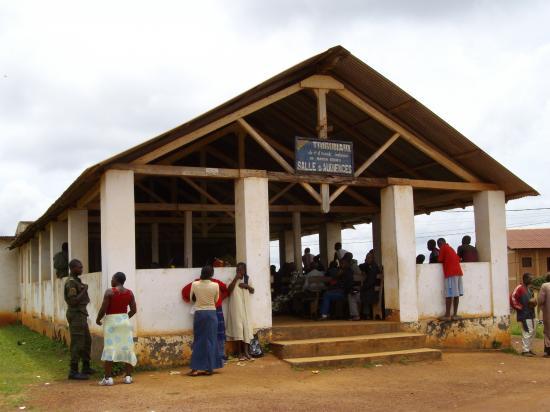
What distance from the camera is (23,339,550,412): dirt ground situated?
7.47 m

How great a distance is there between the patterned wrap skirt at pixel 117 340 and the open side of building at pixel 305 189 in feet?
3.65

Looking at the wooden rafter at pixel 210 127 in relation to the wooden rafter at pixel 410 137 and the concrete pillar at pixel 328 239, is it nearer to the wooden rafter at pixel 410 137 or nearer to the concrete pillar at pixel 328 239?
the wooden rafter at pixel 410 137

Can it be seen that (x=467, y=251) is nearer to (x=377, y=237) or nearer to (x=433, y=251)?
(x=433, y=251)

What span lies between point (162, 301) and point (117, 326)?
1456 mm

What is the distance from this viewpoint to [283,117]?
44.3 feet

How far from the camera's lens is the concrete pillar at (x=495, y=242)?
1309 cm

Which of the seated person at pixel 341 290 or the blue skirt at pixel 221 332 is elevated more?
the seated person at pixel 341 290

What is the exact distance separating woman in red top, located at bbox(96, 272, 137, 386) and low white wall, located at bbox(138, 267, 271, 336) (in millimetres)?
1136

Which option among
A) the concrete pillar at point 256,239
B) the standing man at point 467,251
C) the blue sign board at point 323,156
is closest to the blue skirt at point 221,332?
the concrete pillar at point 256,239

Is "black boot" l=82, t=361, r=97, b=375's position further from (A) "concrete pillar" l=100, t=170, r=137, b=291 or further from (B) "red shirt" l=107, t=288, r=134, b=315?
(B) "red shirt" l=107, t=288, r=134, b=315

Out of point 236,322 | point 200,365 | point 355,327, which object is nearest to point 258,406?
point 200,365

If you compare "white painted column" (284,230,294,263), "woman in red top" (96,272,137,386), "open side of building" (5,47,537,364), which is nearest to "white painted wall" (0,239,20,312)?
"open side of building" (5,47,537,364)

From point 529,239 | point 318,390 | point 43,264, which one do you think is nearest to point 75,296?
point 318,390

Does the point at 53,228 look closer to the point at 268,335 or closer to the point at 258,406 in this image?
the point at 268,335
